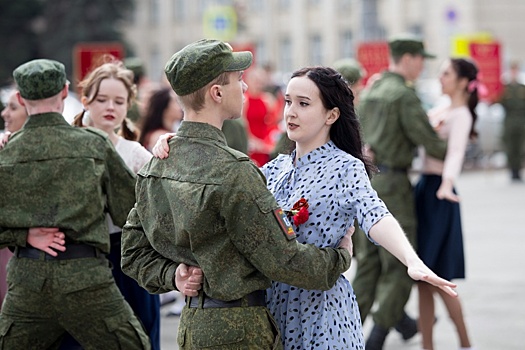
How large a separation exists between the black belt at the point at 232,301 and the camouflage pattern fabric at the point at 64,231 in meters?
1.10

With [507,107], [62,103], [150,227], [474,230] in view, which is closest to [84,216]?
[62,103]

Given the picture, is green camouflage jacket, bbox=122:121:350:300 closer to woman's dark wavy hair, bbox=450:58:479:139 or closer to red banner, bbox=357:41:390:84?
woman's dark wavy hair, bbox=450:58:479:139

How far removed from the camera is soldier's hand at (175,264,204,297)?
404 centimetres

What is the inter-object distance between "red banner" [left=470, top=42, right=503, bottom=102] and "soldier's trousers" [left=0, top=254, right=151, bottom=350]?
15.0 metres

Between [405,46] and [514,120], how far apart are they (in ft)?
46.6

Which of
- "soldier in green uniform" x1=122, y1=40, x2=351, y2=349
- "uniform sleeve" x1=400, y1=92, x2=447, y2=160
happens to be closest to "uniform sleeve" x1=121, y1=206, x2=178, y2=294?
"soldier in green uniform" x1=122, y1=40, x2=351, y2=349

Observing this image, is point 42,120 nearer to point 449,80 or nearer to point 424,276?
point 424,276

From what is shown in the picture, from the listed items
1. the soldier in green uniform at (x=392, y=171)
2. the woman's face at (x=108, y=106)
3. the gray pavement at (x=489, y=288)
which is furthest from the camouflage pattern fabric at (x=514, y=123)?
the woman's face at (x=108, y=106)

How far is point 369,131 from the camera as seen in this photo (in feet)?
26.5

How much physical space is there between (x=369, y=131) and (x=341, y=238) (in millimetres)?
3859

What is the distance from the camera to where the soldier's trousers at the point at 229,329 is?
13.1ft

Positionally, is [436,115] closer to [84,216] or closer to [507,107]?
[84,216]

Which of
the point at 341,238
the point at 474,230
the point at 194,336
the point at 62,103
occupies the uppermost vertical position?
the point at 62,103

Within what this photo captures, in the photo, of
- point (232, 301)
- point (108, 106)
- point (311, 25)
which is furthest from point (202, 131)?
point (311, 25)
